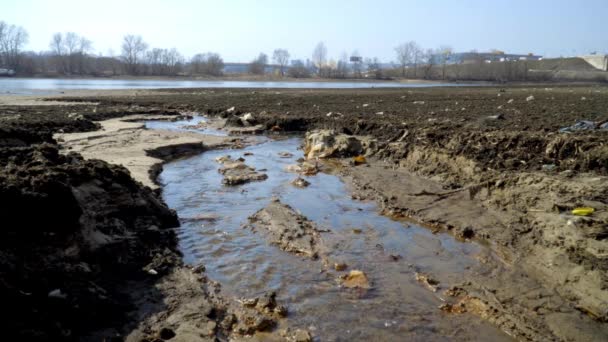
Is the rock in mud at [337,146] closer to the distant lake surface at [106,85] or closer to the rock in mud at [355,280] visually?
the rock in mud at [355,280]

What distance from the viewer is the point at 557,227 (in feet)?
20.5

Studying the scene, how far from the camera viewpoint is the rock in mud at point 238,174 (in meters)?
10.4

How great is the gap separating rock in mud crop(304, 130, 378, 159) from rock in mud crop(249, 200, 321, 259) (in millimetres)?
4998

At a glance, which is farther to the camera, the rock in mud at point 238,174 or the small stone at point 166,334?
the rock in mud at point 238,174

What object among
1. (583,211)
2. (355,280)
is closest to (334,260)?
(355,280)

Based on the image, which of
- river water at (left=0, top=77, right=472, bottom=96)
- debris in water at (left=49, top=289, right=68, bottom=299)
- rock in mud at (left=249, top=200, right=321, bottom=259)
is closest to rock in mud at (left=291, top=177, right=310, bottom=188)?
rock in mud at (left=249, top=200, right=321, bottom=259)

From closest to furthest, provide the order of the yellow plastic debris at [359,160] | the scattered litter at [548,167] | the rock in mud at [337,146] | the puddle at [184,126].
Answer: the scattered litter at [548,167], the yellow plastic debris at [359,160], the rock in mud at [337,146], the puddle at [184,126]

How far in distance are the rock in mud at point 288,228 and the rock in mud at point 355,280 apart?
0.72 m

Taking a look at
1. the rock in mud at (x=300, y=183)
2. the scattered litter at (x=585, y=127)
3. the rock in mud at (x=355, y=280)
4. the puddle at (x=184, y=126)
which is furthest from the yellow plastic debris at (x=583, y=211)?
the puddle at (x=184, y=126)

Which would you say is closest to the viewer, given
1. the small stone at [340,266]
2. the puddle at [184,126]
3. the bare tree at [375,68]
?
the small stone at [340,266]

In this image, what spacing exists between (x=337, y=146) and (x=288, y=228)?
647cm

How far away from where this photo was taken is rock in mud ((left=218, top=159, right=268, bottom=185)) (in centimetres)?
1038

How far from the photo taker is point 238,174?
10914 mm

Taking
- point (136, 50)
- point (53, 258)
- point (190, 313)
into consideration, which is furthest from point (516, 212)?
point (136, 50)
